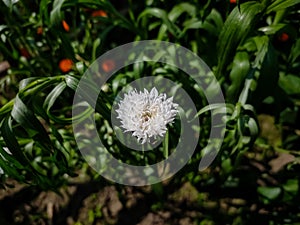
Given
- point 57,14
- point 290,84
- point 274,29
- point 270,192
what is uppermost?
point 57,14

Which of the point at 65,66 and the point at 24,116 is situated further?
the point at 65,66

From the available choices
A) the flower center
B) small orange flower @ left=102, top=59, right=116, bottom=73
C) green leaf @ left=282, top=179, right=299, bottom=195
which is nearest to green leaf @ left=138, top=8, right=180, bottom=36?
small orange flower @ left=102, top=59, right=116, bottom=73

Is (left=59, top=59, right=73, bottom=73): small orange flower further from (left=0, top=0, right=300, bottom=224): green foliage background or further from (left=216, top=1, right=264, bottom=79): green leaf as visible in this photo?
(left=216, top=1, right=264, bottom=79): green leaf

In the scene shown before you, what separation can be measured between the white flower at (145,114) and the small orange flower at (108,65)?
58 cm

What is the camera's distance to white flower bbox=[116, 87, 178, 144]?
884 millimetres

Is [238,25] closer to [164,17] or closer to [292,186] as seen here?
[164,17]

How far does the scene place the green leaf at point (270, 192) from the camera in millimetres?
1289

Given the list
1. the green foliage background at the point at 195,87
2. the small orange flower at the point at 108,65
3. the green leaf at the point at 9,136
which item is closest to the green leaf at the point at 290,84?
the green foliage background at the point at 195,87

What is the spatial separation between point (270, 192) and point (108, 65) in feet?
2.26

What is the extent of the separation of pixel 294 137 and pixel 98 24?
2.81ft

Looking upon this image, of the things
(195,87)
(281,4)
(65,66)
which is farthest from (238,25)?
(65,66)

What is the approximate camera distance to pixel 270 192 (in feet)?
4.25

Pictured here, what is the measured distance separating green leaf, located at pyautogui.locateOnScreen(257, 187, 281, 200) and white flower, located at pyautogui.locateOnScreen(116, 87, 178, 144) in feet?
1.84

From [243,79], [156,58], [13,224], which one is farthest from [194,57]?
[13,224]
